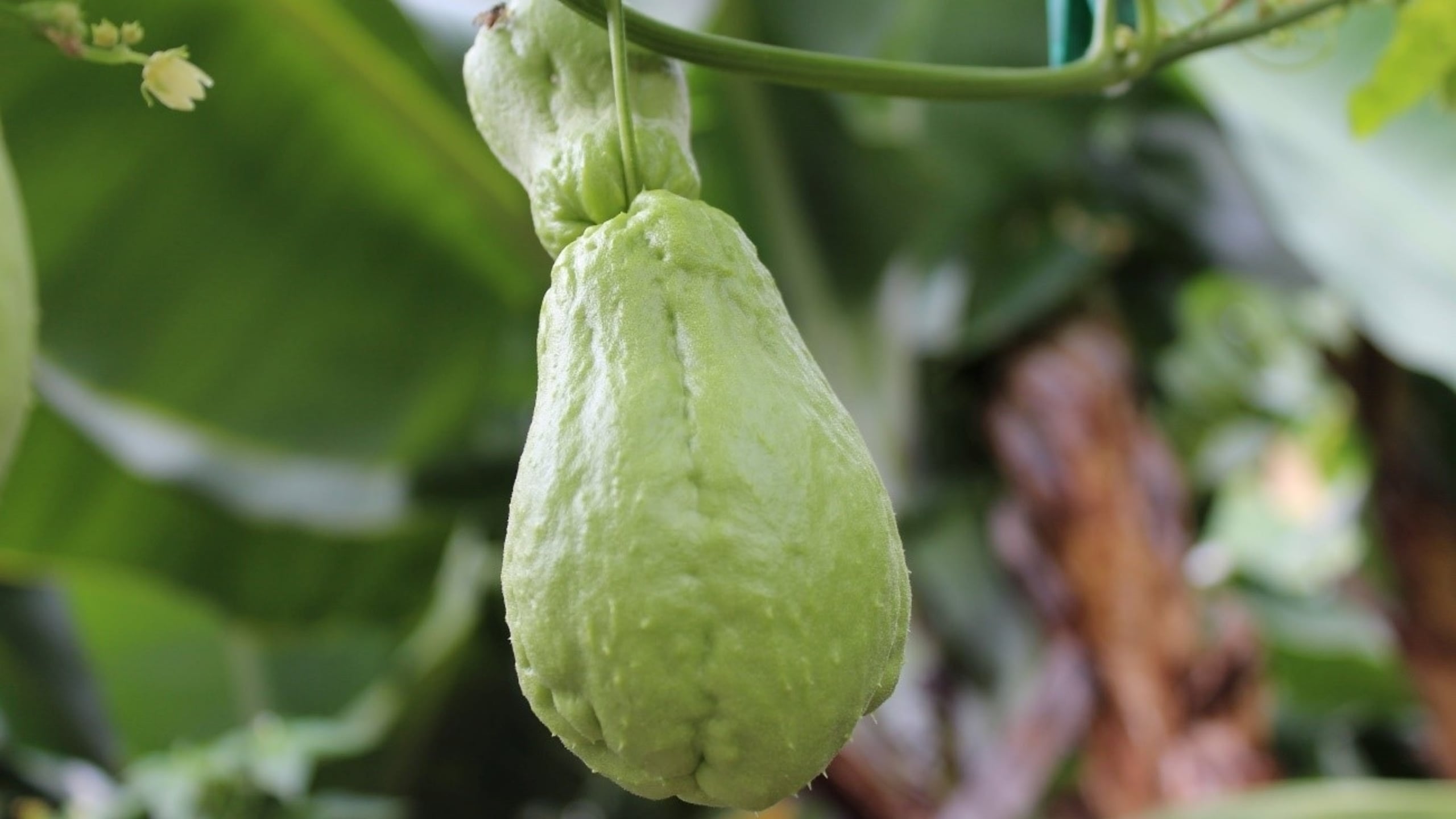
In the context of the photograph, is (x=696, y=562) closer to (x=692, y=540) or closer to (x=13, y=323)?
(x=692, y=540)

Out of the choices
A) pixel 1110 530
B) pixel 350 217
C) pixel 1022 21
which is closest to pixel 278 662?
pixel 350 217

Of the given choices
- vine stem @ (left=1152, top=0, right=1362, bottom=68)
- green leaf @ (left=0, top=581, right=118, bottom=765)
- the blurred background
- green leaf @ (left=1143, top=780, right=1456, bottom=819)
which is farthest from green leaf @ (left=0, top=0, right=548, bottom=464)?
green leaf @ (left=1143, top=780, right=1456, bottom=819)

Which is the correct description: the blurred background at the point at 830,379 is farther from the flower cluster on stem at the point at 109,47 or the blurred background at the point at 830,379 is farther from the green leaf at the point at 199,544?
the flower cluster on stem at the point at 109,47

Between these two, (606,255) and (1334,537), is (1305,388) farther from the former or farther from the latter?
(606,255)

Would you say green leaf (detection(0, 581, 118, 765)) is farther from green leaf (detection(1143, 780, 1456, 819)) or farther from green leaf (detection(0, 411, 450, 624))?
green leaf (detection(1143, 780, 1456, 819))

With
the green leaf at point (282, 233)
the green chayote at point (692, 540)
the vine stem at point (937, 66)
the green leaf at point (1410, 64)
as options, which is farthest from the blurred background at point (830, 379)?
the green chayote at point (692, 540)

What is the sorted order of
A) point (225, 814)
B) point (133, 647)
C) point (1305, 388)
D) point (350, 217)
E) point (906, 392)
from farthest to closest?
1. point (1305, 388)
2. point (133, 647)
3. point (906, 392)
4. point (225, 814)
5. point (350, 217)
